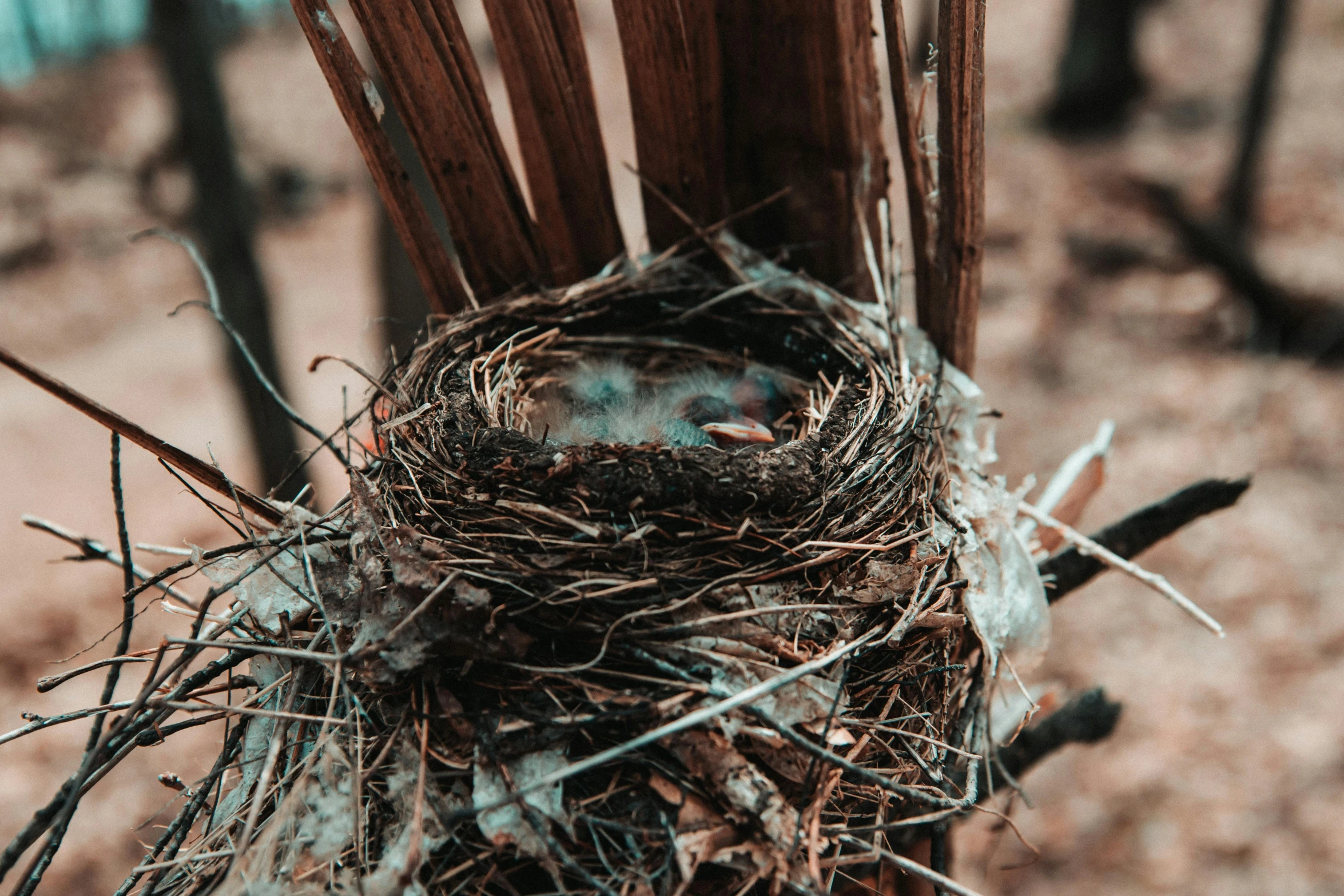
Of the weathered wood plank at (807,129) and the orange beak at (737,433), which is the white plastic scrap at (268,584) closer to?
the orange beak at (737,433)

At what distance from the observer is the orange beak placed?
2.03 metres

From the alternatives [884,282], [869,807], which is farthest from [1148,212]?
[869,807]

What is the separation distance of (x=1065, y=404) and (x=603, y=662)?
571 centimetres

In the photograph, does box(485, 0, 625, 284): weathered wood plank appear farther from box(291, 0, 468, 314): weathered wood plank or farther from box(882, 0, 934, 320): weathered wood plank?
box(882, 0, 934, 320): weathered wood plank

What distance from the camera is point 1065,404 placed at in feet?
21.1

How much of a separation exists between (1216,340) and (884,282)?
5.76 m

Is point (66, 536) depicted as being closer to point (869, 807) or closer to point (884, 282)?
point (869, 807)

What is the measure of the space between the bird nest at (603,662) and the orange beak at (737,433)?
0.72ft

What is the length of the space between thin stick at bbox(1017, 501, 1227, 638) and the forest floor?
0.76 meters

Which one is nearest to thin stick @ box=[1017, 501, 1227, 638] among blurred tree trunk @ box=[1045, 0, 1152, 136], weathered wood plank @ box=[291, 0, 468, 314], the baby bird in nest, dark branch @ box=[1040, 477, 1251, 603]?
dark branch @ box=[1040, 477, 1251, 603]

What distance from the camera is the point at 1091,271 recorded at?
7.41 metres

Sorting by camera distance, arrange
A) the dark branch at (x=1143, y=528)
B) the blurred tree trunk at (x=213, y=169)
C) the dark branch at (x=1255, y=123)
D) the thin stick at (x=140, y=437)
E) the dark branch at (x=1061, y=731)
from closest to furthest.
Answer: the thin stick at (x=140, y=437), the dark branch at (x=1143, y=528), the dark branch at (x=1061, y=731), the blurred tree trunk at (x=213, y=169), the dark branch at (x=1255, y=123)

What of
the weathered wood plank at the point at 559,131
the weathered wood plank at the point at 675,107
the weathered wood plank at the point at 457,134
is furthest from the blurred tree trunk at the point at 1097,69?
the weathered wood plank at the point at 457,134

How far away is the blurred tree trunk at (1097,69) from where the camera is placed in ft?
29.7
